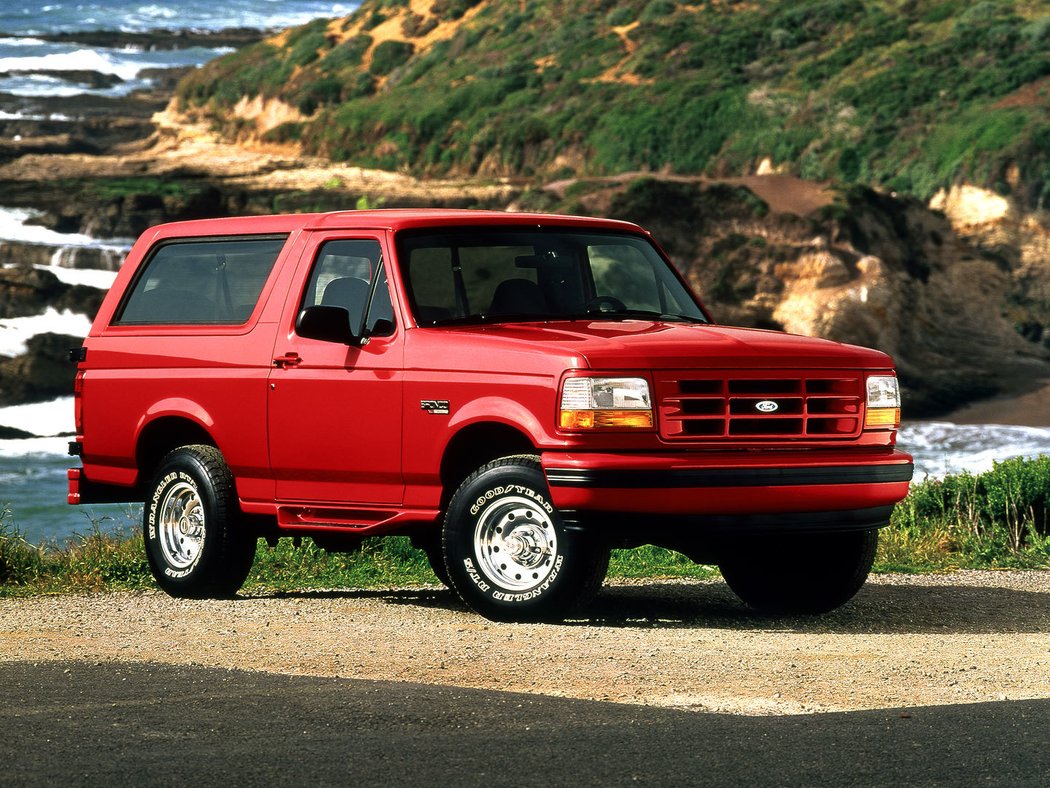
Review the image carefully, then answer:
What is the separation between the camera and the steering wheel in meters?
9.66

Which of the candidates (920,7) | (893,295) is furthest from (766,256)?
(920,7)

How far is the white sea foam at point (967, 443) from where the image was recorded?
35.6 metres

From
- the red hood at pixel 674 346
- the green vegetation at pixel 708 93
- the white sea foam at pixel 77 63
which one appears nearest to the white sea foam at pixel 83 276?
the green vegetation at pixel 708 93

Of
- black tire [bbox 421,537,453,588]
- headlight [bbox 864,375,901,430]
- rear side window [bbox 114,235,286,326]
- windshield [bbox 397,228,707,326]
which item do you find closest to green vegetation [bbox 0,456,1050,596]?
black tire [bbox 421,537,453,588]

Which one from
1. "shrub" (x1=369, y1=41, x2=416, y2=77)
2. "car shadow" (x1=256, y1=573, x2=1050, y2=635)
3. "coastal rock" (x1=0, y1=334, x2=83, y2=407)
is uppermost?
"shrub" (x1=369, y1=41, x2=416, y2=77)

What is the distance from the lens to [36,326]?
4659cm

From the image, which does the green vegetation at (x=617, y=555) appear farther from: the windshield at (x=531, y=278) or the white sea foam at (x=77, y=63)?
the white sea foam at (x=77, y=63)

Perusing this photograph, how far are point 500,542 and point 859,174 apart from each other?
4577 centimetres

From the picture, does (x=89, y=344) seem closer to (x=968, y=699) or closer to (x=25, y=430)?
(x=968, y=699)

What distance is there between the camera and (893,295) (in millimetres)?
43250

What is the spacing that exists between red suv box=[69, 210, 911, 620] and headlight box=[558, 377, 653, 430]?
0.04 ft

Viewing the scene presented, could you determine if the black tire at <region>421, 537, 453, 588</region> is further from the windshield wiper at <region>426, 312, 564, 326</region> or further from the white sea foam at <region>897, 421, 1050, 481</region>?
the white sea foam at <region>897, 421, 1050, 481</region>

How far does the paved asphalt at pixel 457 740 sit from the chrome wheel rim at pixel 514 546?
161 cm

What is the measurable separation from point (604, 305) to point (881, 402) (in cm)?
164
